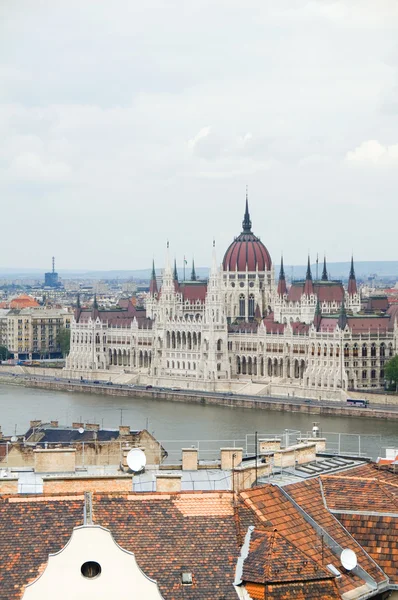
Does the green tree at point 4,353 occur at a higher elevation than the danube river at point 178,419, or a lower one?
higher

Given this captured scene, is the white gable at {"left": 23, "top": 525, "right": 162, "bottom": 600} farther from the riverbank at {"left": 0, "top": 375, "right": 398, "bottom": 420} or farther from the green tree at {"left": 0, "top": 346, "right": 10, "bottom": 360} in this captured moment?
the green tree at {"left": 0, "top": 346, "right": 10, "bottom": 360}

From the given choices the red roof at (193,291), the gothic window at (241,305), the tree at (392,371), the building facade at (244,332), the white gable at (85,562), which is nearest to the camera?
the white gable at (85,562)

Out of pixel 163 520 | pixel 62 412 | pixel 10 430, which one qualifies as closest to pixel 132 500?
pixel 163 520

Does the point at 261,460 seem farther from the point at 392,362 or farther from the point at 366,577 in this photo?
the point at 392,362

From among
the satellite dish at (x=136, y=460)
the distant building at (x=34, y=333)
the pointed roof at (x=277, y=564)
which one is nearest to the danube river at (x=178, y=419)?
the satellite dish at (x=136, y=460)

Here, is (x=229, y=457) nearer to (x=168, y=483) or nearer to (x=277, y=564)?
(x=168, y=483)

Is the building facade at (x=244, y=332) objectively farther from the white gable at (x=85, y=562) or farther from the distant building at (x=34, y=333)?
the white gable at (x=85, y=562)
